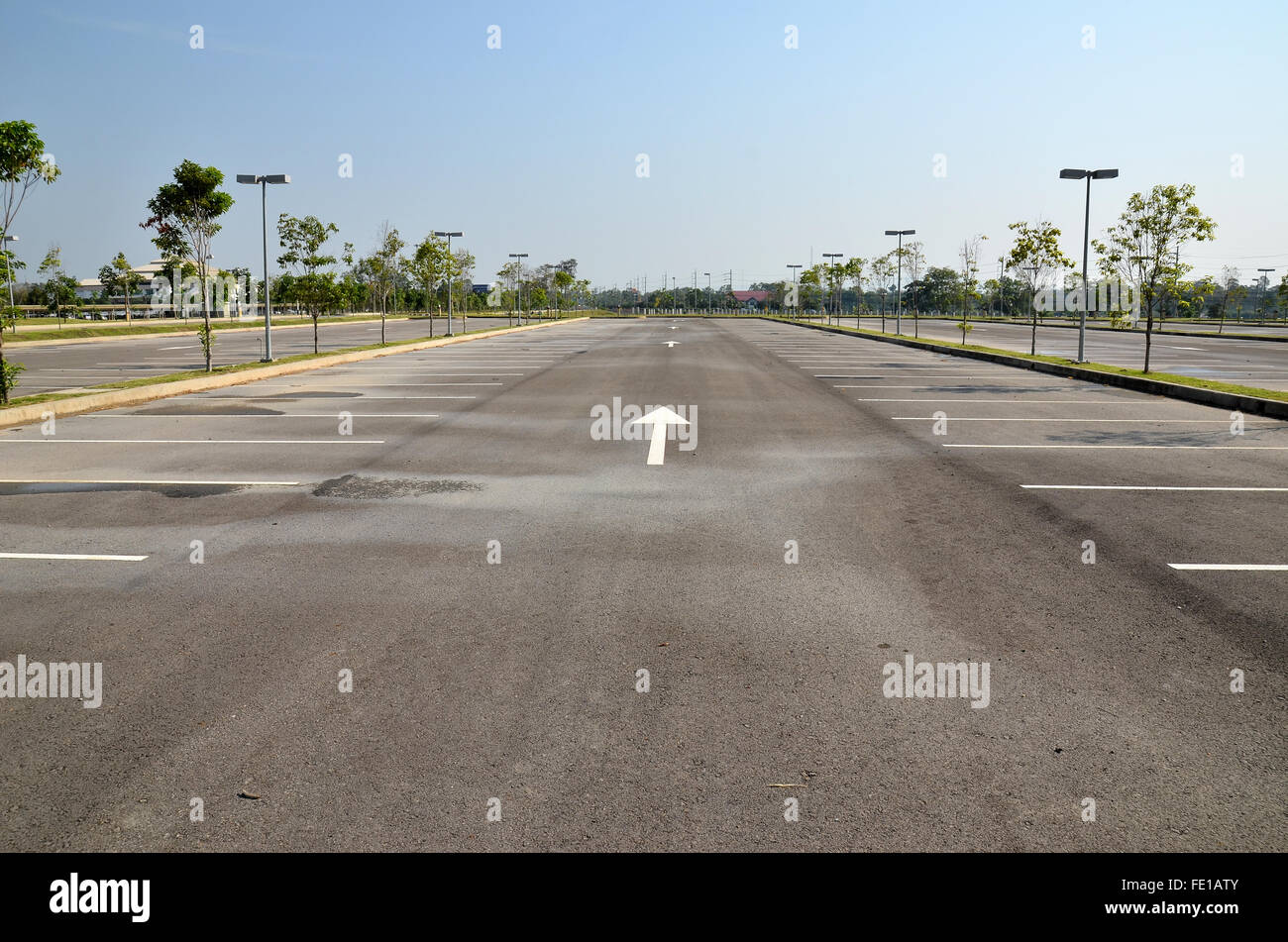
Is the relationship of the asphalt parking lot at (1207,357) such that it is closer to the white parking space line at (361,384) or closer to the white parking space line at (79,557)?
the white parking space line at (361,384)

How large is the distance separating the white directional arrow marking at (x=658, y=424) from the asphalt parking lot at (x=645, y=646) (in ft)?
1.63

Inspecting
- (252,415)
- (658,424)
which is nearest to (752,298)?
(252,415)

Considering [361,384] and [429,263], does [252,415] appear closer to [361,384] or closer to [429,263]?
[361,384]

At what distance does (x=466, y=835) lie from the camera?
3.28 metres

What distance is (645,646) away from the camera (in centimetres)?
505

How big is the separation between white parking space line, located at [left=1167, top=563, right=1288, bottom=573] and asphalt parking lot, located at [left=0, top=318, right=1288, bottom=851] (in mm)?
37

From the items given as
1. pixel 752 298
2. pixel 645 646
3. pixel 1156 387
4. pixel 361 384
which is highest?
pixel 752 298

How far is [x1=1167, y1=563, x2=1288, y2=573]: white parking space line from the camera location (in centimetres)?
652

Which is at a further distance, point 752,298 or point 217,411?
point 752,298

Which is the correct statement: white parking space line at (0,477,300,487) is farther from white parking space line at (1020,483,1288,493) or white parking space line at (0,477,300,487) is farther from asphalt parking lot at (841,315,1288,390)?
asphalt parking lot at (841,315,1288,390)

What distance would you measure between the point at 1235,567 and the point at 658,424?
8.51 metres

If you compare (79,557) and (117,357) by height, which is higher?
(117,357)
